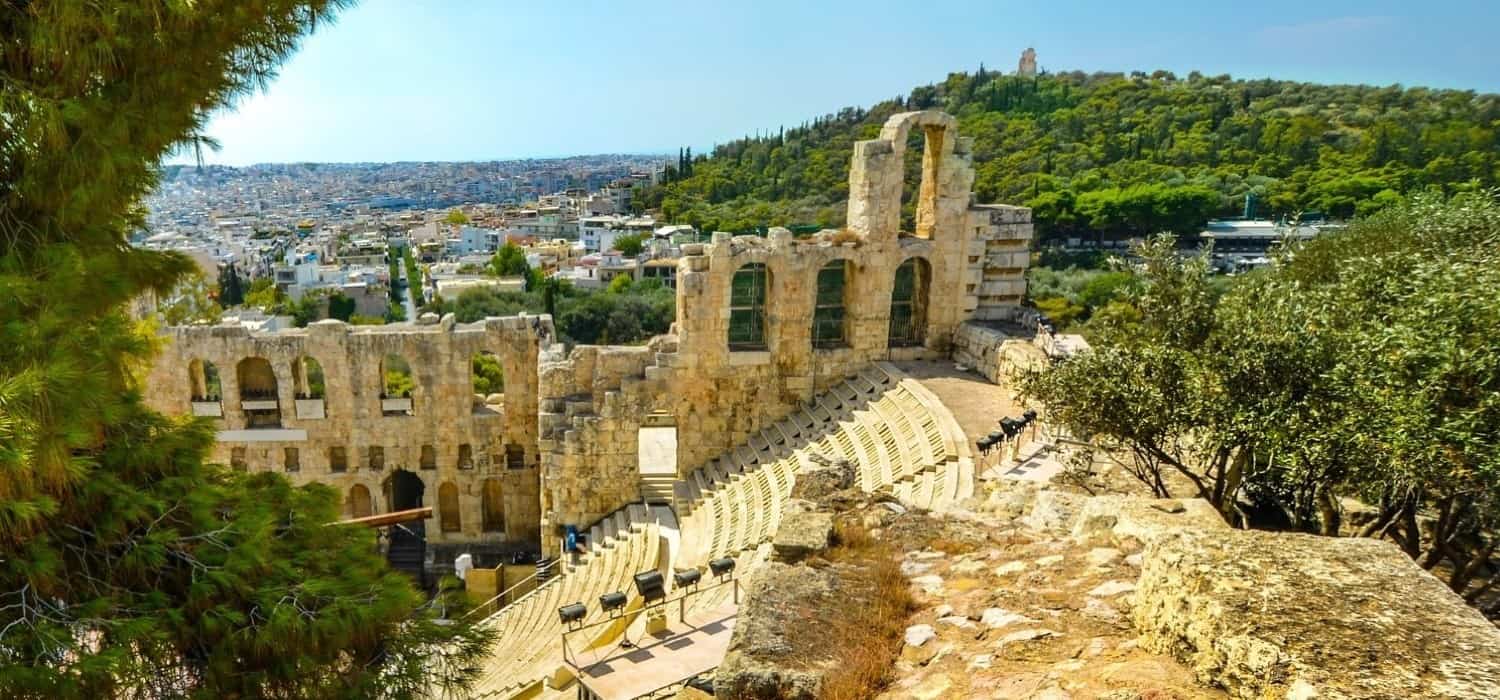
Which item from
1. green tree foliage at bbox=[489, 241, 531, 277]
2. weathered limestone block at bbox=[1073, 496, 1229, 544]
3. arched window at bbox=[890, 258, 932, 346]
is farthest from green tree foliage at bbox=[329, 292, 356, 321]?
weathered limestone block at bbox=[1073, 496, 1229, 544]

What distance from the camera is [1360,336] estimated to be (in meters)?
7.19

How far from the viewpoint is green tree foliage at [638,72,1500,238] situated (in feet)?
170

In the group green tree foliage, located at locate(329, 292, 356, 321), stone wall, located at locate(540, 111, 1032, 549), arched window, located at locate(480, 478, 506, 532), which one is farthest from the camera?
green tree foliage, located at locate(329, 292, 356, 321)

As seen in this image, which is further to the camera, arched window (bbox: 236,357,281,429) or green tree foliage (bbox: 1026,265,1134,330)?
green tree foliage (bbox: 1026,265,1134,330)

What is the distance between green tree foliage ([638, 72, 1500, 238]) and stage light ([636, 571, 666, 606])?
39.5 m

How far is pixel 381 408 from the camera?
20.0 meters

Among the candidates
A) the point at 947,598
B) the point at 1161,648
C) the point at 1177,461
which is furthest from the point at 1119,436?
the point at 1161,648

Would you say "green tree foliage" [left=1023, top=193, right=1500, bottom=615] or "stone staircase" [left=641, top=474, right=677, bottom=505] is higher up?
"green tree foliage" [left=1023, top=193, right=1500, bottom=615]

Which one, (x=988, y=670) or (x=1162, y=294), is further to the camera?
(x=1162, y=294)

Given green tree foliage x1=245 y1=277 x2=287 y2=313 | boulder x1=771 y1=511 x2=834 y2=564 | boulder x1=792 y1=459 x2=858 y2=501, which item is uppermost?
boulder x1=771 y1=511 x2=834 y2=564

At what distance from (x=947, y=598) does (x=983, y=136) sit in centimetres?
6795

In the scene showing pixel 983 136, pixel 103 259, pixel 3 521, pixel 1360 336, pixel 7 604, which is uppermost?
pixel 983 136

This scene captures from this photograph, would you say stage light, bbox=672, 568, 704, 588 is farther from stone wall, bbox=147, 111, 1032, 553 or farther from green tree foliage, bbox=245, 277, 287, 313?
green tree foliage, bbox=245, 277, 287, 313

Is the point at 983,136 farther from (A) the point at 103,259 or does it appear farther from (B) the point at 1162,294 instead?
(A) the point at 103,259
